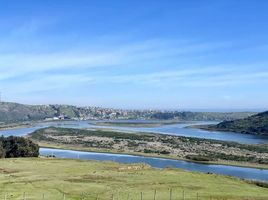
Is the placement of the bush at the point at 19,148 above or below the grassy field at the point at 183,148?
above

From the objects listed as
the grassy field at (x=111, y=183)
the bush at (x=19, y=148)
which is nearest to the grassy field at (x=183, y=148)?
the bush at (x=19, y=148)

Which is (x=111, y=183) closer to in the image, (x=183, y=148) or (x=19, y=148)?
(x=19, y=148)

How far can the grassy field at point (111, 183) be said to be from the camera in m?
53.7

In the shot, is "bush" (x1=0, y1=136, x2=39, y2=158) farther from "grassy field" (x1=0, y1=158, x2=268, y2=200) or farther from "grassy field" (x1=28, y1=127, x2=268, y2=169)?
"grassy field" (x1=28, y1=127, x2=268, y2=169)

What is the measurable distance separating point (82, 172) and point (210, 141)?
128 meters

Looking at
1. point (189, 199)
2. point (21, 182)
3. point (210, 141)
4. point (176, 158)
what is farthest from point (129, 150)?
point (189, 199)

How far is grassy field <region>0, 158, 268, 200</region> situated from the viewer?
53659 millimetres

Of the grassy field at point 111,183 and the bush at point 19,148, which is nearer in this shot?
the grassy field at point 111,183

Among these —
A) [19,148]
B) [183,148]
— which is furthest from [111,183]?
[183,148]

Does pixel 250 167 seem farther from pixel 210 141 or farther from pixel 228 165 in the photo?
pixel 210 141

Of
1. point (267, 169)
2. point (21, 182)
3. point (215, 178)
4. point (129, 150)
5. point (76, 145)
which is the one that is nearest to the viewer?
point (21, 182)

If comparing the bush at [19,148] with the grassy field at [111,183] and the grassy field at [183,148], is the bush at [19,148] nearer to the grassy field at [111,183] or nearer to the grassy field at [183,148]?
the grassy field at [111,183]

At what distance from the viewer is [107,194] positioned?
53.7 m

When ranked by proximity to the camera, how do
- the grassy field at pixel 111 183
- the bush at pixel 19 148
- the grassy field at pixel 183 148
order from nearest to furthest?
the grassy field at pixel 111 183 < the bush at pixel 19 148 < the grassy field at pixel 183 148
